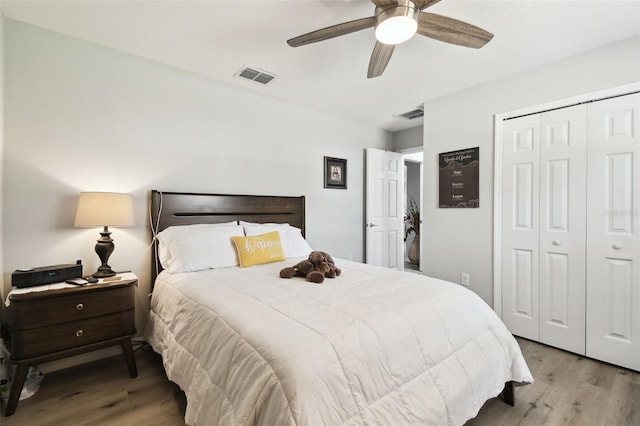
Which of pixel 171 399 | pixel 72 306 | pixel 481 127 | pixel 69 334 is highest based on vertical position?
pixel 481 127

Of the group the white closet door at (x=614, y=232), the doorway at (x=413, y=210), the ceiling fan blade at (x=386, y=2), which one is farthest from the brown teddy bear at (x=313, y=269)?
the doorway at (x=413, y=210)

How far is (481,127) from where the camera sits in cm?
308

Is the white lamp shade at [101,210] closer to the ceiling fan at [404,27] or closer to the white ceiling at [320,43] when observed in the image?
the white ceiling at [320,43]

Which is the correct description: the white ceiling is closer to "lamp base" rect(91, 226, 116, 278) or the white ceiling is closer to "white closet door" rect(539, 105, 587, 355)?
"white closet door" rect(539, 105, 587, 355)

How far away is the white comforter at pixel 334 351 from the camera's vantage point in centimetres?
109

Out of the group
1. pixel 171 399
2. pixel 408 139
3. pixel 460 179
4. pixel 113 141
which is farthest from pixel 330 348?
pixel 408 139

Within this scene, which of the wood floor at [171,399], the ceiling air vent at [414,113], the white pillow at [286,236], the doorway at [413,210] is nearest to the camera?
the wood floor at [171,399]

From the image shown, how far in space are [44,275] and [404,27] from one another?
2696 mm

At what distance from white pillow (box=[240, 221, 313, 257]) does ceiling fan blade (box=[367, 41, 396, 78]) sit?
5.38ft

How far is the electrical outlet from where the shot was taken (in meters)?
3.20

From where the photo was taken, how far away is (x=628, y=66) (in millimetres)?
2264

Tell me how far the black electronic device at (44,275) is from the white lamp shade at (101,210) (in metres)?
0.31

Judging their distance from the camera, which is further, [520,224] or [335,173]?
[335,173]

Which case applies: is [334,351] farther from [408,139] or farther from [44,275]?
[408,139]
